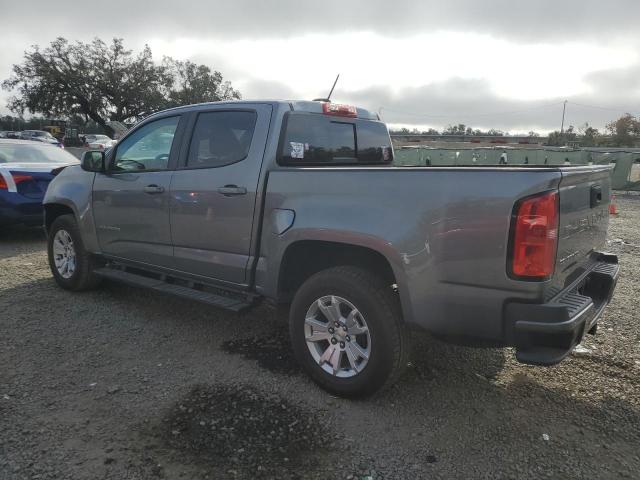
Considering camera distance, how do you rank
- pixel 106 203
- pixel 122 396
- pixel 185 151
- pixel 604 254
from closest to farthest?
pixel 122 396, pixel 604 254, pixel 185 151, pixel 106 203

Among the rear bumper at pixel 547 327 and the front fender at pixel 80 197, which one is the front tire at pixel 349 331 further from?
the front fender at pixel 80 197

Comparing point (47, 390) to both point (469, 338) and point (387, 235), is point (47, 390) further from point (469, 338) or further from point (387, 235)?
point (469, 338)

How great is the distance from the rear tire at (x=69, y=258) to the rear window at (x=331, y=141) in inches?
111

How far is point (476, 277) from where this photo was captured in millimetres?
2639

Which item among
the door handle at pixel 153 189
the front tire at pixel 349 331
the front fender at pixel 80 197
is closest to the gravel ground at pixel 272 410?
the front tire at pixel 349 331

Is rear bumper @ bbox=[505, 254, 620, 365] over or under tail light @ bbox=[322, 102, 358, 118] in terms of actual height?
under

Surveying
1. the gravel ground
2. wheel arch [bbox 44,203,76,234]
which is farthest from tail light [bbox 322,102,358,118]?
wheel arch [bbox 44,203,76,234]

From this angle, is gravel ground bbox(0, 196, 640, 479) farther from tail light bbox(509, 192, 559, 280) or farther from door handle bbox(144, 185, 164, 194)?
door handle bbox(144, 185, 164, 194)

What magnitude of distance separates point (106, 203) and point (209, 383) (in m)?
2.34

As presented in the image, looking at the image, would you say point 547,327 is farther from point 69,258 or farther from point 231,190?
point 69,258

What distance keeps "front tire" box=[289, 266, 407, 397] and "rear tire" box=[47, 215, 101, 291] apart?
295 cm

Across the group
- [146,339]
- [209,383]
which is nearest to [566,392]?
[209,383]

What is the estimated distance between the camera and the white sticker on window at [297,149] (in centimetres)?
375

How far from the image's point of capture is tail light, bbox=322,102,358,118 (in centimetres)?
411
